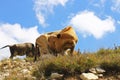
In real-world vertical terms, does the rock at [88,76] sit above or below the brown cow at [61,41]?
below

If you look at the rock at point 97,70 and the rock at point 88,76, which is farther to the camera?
the rock at point 97,70

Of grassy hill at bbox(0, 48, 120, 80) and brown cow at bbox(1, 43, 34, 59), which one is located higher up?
brown cow at bbox(1, 43, 34, 59)

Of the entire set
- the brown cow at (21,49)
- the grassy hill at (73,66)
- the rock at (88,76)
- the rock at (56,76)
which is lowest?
the rock at (88,76)

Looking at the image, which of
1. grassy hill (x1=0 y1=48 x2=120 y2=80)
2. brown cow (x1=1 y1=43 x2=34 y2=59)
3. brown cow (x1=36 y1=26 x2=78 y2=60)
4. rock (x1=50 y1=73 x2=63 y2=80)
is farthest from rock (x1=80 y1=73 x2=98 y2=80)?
brown cow (x1=1 y1=43 x2=34 y2=59)

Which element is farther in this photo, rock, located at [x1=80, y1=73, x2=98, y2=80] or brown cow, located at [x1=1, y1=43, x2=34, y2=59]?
brown cow, located at [x1=1, y1=43, x2=34, y2=59]

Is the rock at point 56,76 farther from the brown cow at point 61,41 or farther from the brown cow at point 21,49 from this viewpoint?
the brown cow at point 21,49

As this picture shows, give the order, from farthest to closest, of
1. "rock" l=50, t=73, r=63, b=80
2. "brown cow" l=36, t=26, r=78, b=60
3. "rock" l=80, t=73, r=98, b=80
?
1. "brown cow" l=36, t=26, r=78, b=60
2. "rock" l=50, t=73, r=63, b=80
3. "rock" l=80, t=73, r=98, b=80

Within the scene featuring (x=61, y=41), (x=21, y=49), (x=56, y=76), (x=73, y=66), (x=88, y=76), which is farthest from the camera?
(x=21, y=49)

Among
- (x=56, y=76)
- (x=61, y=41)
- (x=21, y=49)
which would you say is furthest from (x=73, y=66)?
(x=21, y=49)

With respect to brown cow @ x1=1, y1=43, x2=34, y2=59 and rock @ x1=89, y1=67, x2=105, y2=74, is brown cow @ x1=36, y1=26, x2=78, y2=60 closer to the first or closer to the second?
brown cow @ x1=1, y1=43, x2=34, y2=59

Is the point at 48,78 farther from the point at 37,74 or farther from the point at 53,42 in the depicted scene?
the point at 53,42

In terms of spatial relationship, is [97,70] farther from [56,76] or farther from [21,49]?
[21,49]

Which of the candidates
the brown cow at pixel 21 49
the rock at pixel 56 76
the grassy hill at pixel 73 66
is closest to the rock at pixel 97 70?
the grassy hill at pixel 73 66

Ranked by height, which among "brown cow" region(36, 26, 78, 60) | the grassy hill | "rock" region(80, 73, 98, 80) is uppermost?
"brown cow" region(36, 26, 78, 60)
